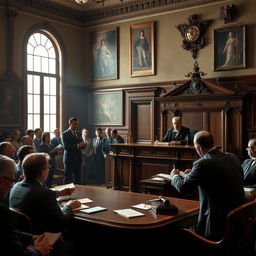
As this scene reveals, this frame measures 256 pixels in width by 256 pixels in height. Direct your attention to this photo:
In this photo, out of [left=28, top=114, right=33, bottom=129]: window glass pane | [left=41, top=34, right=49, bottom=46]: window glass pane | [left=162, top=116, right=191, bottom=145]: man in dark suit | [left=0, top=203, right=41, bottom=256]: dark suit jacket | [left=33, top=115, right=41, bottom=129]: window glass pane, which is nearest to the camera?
[left=0, top=203, right=41, bottom=256]: dark suit jacket

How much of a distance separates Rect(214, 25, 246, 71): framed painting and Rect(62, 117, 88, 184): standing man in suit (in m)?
4.40

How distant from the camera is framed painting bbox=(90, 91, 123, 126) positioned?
1271 cm

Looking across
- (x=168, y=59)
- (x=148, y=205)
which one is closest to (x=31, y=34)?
(x=168, y=59)

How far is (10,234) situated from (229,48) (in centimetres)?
923

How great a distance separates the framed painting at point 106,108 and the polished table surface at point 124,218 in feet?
26.3

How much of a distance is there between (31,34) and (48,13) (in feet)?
3.34

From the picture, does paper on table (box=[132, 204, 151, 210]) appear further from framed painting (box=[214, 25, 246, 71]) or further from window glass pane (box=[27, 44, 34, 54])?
window glass pane (box=[27, 44, 34, 54])

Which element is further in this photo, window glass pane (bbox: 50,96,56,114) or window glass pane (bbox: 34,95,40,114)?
window glass pane (bbox: 50,96,56,114)

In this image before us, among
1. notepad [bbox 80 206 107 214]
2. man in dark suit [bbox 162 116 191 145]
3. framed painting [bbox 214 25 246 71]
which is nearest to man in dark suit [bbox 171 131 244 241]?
notepad [bbox 80 206 107 214]

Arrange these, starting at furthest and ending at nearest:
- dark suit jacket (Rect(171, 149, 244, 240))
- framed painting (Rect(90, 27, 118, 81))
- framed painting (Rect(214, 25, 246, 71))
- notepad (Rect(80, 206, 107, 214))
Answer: framed painting (Rect(90, 27, 118, 81))
framed painting (Rect(214, 25, 246, 71))
notepad (Rect(80, 206, 107, 214))
dark suit jacket (Rect(171, 149, 244, 240))

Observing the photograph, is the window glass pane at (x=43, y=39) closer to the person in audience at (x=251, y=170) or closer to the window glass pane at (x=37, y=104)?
the window glass pane at (x=37, y=104)

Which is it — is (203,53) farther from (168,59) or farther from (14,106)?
(14,106)

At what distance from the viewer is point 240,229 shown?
3520mm

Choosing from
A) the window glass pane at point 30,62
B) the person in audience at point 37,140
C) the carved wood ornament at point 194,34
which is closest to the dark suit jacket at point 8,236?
the person in audience at point 37,140
